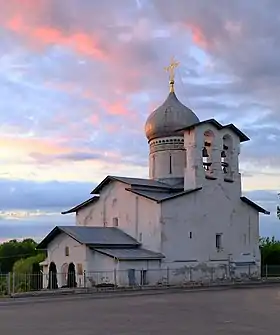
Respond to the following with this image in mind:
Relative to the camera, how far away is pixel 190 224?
40250 mm

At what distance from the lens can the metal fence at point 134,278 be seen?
35531 mm

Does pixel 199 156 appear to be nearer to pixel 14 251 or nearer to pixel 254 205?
pixel 254 205

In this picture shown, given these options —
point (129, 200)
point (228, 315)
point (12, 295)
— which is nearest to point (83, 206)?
point (129, 200)

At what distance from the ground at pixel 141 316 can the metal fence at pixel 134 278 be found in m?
9.91

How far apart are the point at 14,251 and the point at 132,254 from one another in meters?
48.7

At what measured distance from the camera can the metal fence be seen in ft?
117

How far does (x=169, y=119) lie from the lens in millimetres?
45375

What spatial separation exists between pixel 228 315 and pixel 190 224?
22552mm

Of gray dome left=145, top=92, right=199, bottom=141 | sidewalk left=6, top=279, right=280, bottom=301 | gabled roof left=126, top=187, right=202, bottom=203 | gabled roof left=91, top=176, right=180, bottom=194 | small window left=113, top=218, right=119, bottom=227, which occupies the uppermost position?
gray dome left=145, top=92, right=199, bottom=141

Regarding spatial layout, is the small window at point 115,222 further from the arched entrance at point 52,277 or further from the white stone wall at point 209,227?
the arched entrance at point 52,277

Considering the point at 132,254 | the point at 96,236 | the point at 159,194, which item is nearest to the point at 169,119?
the point at 159,194

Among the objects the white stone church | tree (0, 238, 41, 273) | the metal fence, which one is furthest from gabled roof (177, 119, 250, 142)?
tree (0, 238, 41, 273)

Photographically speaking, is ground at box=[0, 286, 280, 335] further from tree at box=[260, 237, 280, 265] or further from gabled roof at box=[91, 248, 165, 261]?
tree at box=[260, 237, 280, 265]

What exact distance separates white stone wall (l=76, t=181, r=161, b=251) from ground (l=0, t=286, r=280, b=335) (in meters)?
14.6
